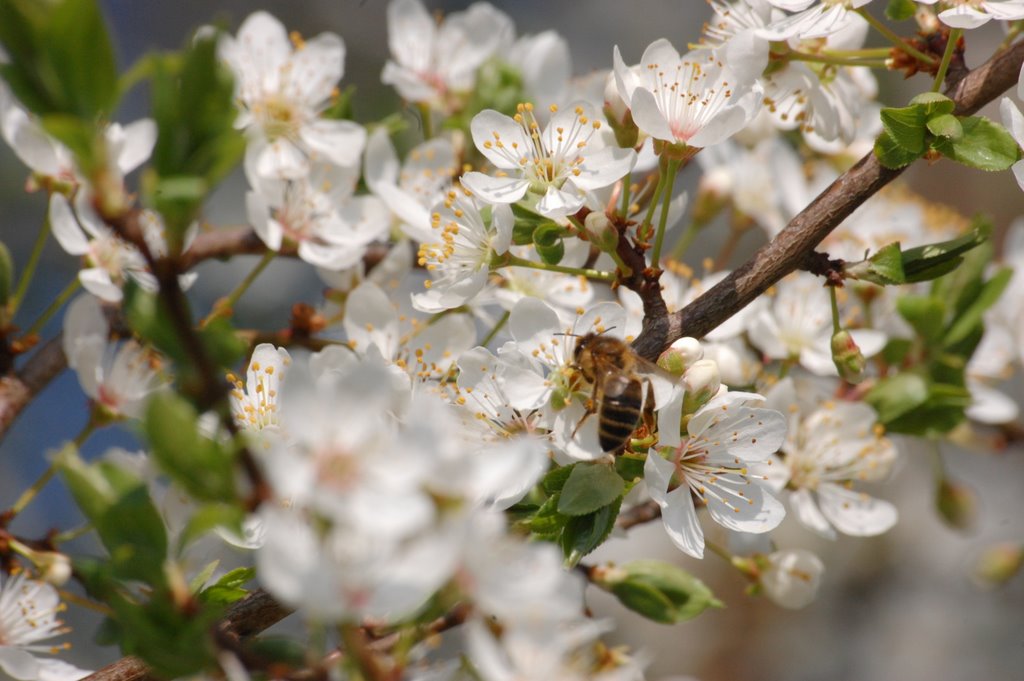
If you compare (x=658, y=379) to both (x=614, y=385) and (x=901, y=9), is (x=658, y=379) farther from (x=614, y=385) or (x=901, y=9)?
(x=901, y=9)

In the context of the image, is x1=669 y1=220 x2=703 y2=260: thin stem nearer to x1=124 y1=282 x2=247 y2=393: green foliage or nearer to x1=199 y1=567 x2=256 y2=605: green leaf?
x1=199 y1=567 x2=256 y2=605: green leaf

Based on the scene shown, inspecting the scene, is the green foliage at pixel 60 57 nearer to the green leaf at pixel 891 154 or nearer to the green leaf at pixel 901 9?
the green leaf at pixel 891 154

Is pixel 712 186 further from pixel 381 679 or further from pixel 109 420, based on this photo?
pixel 381 679

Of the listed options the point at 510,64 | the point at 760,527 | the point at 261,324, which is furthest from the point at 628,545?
the point at 760,527

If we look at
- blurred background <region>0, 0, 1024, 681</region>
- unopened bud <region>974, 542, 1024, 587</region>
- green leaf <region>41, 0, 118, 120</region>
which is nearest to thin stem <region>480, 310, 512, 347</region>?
green leaf <region>41, 0, 118, 120</region>

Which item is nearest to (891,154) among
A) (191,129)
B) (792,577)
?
(792,577)

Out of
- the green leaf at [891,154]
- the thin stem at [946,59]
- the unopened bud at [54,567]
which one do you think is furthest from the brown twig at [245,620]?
the thin stem at [946,59]
